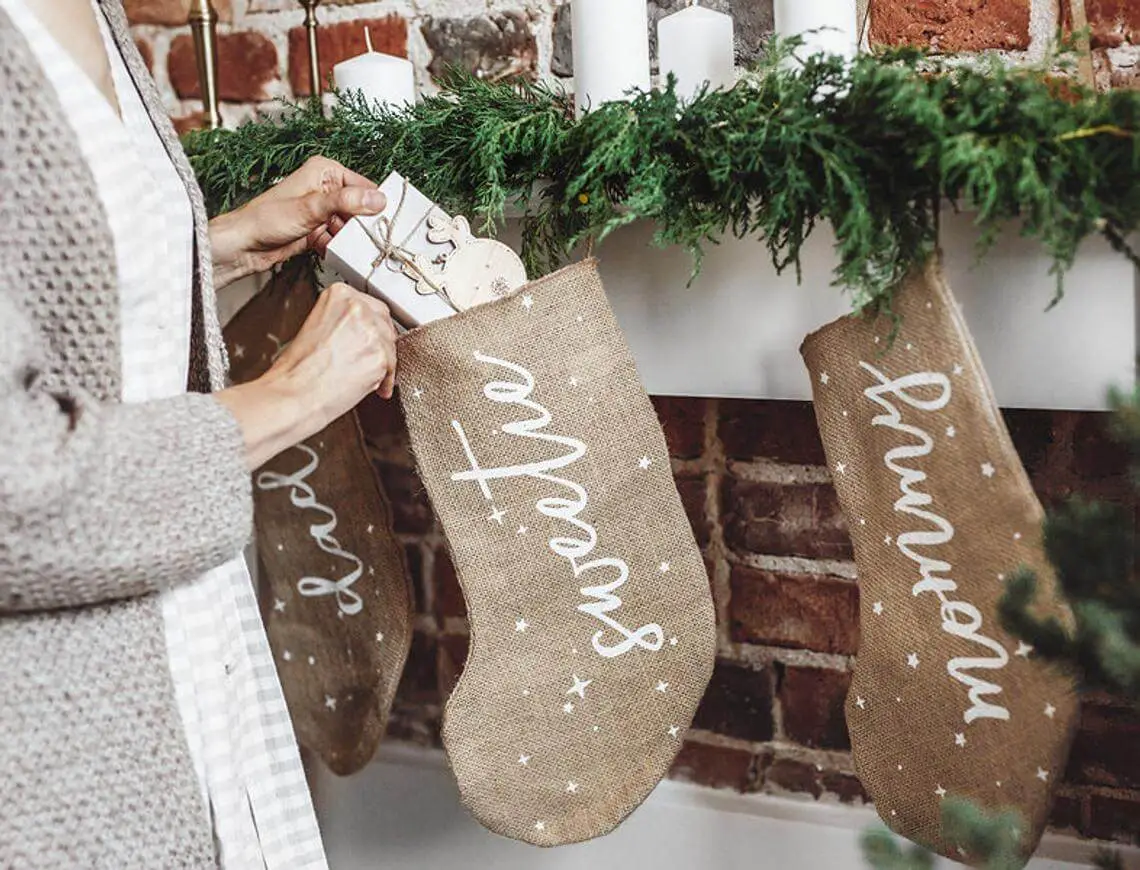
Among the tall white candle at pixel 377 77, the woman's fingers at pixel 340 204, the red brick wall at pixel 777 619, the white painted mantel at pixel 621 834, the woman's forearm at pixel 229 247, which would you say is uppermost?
the tall white candle at pixel 377 77

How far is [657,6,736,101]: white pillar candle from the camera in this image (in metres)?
0.92

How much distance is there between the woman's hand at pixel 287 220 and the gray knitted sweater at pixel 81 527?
298 mm

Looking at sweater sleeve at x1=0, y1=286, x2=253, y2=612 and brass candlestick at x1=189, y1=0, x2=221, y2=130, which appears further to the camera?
brass candlestick at x1=189, y1=0, x2=221, y2=130

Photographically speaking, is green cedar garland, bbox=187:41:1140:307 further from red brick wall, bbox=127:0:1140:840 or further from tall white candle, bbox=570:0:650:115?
red brick wall, bbox=127:0:1140:840

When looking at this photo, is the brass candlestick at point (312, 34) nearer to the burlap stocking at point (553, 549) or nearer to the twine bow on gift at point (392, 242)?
the twine bow on gift at point (392, 242)

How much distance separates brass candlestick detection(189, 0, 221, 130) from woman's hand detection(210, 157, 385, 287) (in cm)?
26

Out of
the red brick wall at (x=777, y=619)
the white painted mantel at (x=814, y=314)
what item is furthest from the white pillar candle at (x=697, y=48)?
the red brick wall at (x=777, y=619)

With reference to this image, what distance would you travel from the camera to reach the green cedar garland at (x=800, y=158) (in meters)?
0.73

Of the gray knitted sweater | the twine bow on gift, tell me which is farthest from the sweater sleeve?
the twine bow on gift

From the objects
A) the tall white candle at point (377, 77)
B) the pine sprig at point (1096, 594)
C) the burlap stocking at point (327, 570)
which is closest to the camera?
the pine sprig at point (1096, 594)

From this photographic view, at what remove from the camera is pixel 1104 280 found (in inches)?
32.1

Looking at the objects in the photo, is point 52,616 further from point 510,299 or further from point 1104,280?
point 1104,280

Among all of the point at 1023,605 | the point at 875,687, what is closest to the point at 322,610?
the point at 875,687

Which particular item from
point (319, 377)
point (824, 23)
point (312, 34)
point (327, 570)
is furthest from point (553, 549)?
point (312, 34)
